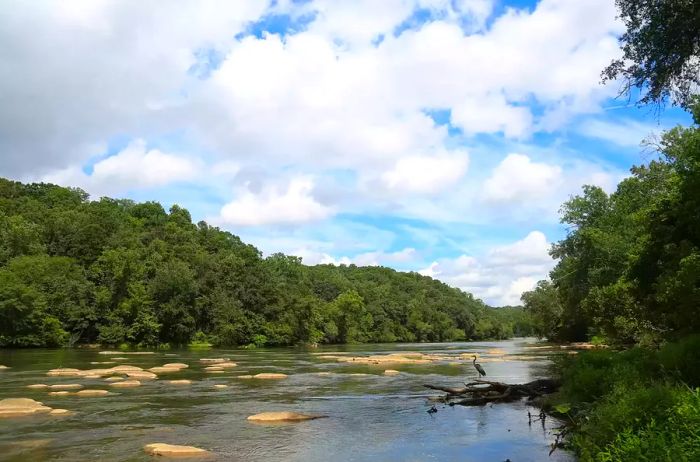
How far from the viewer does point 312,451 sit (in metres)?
13.8

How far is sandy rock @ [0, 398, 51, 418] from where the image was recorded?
1791cm

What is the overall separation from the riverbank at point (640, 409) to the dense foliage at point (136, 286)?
62823 millimetres

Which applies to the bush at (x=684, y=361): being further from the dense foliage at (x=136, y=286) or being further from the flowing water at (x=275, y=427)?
the dense foliage at (x=136, y=286)

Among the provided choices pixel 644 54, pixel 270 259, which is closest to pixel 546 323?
pixel 270 259

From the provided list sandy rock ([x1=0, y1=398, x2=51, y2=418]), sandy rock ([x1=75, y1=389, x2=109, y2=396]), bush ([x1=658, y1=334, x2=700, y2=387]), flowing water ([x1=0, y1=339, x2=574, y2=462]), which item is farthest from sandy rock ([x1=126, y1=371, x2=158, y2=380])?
bush ([x1=658, y1=334, x2=700, y2=387])

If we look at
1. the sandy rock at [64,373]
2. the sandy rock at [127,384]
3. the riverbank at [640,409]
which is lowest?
the sandy rock at [127,384]

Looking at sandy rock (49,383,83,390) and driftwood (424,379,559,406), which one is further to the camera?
sandy rock (49,383,83,390)

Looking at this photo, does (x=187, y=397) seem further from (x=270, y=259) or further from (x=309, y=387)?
(x=270, y=259)

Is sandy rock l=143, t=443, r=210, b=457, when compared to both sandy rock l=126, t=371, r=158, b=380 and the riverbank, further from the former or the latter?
sandy rock l=126, t=371, r=158, b=380

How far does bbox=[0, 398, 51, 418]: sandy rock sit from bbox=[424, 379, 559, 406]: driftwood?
13731 millimetres

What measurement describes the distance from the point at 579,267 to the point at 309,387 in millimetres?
42308

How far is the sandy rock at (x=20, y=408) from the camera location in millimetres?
17906

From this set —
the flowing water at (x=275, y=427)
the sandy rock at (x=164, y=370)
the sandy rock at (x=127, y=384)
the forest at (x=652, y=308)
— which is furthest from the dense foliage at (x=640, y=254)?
the sandy rock at (x=164, y=370)

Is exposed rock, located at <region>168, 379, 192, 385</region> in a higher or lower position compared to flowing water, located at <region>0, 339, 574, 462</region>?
higher
